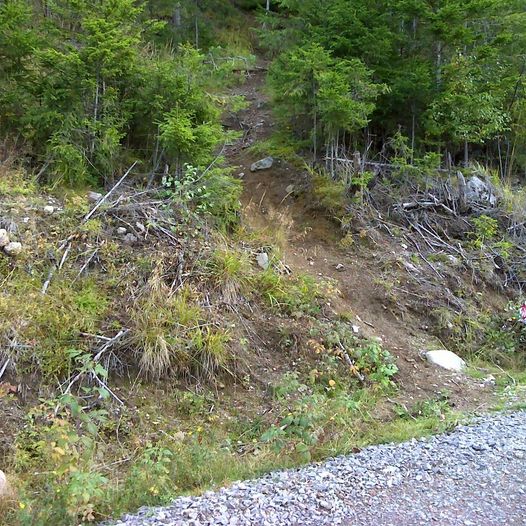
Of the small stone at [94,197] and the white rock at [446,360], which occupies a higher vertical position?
the small stone at [94,197]

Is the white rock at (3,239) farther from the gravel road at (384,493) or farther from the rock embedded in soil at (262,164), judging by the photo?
the rock embedded in soil at (262,164)

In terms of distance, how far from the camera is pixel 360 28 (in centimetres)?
863

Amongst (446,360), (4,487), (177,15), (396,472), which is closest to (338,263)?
(446,360)

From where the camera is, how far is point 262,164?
29.7 feet

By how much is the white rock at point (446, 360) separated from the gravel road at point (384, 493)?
1.83 metres

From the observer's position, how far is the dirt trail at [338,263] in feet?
19.0

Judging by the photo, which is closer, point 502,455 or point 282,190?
point 502,455

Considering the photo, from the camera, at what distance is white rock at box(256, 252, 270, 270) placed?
644 cm

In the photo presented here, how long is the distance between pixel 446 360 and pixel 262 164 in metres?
4.34

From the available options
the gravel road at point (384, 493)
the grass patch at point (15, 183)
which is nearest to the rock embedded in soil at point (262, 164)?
the grass patch at point (15, 183)

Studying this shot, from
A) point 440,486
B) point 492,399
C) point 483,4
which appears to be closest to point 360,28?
point 483,4

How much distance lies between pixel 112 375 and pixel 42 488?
1.36 m

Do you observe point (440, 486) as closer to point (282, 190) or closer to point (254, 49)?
point (282, 190)

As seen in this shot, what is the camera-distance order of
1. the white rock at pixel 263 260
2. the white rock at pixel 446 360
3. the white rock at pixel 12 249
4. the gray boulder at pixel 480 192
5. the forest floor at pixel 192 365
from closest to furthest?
the forest floor at pixel 192 365, the white rock at pixel 12 249, the white rock at pixel 446 360, the white rock at pixel 263 260, the gray boulder at pixel 480 192
